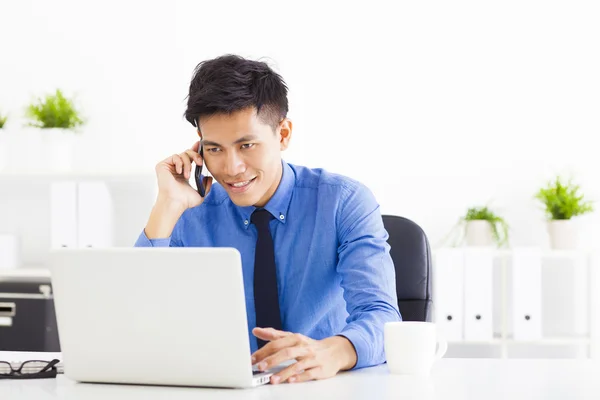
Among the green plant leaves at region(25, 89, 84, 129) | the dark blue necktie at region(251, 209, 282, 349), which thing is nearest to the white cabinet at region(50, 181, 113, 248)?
the green plant leaves at region(25, 89, 84, 129)

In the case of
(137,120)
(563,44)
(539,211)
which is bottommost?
(539,211)

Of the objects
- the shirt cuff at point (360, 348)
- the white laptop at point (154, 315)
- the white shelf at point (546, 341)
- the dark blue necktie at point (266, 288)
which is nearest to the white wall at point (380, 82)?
the white shelf at point (546, 341)

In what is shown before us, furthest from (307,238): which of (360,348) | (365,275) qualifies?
(360,348)

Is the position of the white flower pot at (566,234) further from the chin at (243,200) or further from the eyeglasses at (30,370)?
the eyeglasses at (30,370)

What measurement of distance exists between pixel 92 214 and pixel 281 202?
4.97 feet

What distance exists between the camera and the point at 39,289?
3.20 m

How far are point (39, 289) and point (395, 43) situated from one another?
1765 millimetres

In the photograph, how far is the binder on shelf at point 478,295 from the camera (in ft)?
10.8

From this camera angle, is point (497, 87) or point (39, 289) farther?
point (497, 87)

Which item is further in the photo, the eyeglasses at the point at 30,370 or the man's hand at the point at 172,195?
the man's hand at the point at 172,195

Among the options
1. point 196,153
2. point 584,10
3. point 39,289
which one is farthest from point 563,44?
point 39,289

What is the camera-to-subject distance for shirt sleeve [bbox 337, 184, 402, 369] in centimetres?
159

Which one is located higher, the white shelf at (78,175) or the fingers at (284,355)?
the white shelf at (78,175)

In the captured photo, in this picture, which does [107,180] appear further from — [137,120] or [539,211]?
[539,211]
